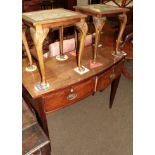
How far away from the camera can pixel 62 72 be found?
1364 millimetres

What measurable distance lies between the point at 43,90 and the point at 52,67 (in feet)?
0.98

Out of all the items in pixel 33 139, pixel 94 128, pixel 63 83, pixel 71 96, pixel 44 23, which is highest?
pixel 44 23

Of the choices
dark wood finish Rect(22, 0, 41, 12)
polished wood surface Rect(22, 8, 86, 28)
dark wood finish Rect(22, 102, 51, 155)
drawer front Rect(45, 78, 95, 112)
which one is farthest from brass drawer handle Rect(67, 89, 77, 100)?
dark wood finish Rect(22, 0, 41, 12)

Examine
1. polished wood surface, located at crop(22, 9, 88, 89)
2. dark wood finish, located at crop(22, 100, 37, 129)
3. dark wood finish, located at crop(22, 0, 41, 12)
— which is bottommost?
dark wood finish, located at crop(22, 100, 37, 129)

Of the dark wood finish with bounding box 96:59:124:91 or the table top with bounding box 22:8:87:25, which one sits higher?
the table top with bounding box 22:8:87:25

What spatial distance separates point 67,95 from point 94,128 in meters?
0.80

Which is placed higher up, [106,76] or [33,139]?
→ [106,76]

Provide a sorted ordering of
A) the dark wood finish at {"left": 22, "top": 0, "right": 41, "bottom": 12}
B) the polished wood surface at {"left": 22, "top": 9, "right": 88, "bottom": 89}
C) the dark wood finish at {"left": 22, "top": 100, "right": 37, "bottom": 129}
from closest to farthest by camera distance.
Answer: the polished wood surface at {"left": 22, "top": 9, "right": 88, "bottom": 89}
the dark wood finish at {"left": 22, "top": 100, "right": 37, "bottom": 129}
the dark wood finish at {"left": 22, "top": 0, "right": 41, "bottom": 12}

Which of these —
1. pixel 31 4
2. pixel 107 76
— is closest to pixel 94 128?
pixel 107 76

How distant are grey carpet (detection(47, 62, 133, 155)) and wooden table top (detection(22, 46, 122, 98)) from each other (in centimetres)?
77

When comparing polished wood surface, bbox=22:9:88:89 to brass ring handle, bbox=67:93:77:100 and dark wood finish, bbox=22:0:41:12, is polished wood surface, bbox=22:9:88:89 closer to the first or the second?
brass ring handle, bbox=67:93:77:100

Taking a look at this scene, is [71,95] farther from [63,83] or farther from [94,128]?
[94,128]

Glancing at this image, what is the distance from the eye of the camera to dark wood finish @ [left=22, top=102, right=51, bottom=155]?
1049 millimetres

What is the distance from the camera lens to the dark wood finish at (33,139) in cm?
105
